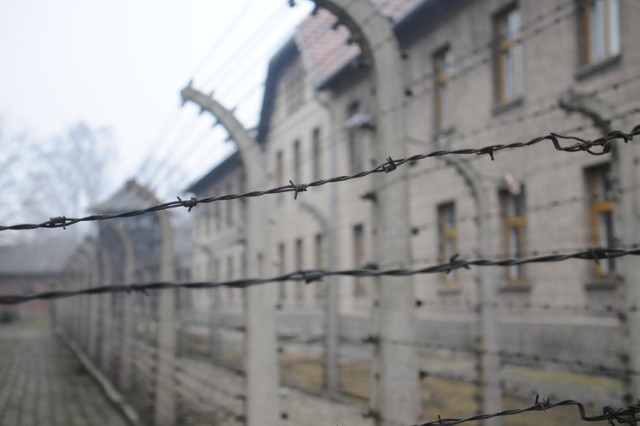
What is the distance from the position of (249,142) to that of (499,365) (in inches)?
82.5

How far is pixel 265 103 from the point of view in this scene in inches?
1043

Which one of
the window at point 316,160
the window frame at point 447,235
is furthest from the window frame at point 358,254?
the window frame at point 447,235

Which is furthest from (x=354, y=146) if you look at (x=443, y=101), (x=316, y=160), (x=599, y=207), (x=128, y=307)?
(x=128, y=307)

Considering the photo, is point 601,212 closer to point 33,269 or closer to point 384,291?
point 384,291

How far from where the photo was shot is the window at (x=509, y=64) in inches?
563

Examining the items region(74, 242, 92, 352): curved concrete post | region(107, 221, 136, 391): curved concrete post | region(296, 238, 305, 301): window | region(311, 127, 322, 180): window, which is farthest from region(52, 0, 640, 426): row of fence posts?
region(296, 238, 305, 301): window

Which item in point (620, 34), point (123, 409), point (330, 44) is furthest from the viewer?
point (330, 44)

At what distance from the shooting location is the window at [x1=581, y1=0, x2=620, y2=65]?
12.0 metres

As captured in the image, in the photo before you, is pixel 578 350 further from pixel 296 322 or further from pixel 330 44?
pixel 330 44

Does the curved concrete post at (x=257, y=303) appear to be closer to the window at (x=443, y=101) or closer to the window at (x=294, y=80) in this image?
the window at (x=443, y=101)

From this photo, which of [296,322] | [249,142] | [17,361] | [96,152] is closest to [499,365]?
[249,142]

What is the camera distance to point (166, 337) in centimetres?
798

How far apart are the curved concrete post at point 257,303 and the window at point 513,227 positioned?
880cm

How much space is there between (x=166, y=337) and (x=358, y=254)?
1365cm
